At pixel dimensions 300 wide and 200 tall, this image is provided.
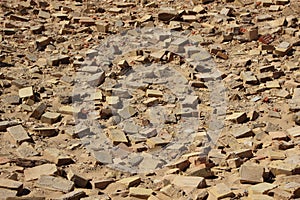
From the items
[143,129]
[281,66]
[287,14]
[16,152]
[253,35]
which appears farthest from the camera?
[287,14]

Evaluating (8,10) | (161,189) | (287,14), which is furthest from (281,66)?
(8,10)

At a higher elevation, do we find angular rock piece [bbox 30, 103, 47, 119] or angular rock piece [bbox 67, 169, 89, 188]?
angular rock piece [bbox 30, 103, 47, 119]

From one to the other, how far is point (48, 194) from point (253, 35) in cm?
359

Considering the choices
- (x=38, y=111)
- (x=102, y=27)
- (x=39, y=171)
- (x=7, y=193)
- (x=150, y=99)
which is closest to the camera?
(x=7, y=193)

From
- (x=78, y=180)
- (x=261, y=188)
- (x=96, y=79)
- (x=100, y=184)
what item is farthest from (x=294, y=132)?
(x=96, y=79)

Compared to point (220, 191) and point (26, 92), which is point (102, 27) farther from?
point (220, 191)

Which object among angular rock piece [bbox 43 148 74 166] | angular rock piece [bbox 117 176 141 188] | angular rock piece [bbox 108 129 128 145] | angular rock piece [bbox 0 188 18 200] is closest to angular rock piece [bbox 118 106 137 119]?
angular rock piece [bbox 108 129 128 145]

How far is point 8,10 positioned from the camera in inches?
300

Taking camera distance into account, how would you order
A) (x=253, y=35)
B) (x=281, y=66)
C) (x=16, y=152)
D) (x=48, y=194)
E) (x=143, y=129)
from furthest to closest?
1. (x=253, y=35)
2. (x=281, y=66)
3. (x=143, y=129)
4. (x=16, y=152)
5. (x=48, y=194)

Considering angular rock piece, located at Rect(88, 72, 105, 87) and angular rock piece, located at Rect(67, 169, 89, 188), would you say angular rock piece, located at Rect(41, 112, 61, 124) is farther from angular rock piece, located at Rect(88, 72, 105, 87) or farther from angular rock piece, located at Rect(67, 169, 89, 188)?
angular rock piece, located at Rect(67, 169, 89, 188)

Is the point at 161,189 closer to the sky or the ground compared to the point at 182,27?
closer to the ground

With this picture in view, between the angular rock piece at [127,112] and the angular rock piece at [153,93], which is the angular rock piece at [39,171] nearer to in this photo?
the angular rock piece at [127,112]

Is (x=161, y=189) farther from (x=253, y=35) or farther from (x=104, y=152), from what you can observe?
(x=253, y=35)

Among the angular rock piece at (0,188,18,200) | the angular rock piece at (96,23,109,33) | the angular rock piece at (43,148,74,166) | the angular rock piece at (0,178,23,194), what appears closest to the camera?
the angular rock piece at (0,188,18,200)
